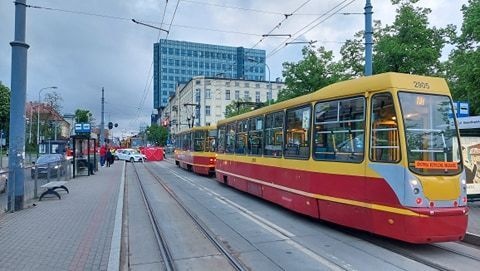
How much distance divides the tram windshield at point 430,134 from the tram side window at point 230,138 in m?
10.3

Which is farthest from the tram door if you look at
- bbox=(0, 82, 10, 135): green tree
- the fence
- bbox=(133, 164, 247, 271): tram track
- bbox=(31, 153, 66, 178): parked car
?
bbox=(0, 82, 10, 135): green tree

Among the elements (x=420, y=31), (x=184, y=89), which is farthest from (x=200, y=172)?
(x=184, y=89)

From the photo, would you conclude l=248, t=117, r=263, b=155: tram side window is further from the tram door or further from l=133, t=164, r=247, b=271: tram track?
the tram door

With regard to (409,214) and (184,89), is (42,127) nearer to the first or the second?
(184,89)

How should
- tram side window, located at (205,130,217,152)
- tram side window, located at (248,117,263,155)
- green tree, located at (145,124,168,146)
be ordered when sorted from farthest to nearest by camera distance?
green tree, located at (145,124,168,146), tram side window, located at (205,130,217,152), tram side window, located at (248,117,263,155)

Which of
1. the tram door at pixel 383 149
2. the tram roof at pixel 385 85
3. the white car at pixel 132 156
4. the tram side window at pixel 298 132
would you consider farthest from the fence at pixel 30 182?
the white car at pixel 132 156

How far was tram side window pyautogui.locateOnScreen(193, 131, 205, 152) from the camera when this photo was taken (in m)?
26.8

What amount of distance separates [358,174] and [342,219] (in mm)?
1072

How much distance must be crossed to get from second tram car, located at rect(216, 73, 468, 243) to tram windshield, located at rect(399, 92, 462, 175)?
2cm

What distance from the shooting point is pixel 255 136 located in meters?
15.1

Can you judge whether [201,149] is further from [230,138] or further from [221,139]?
[230,138]

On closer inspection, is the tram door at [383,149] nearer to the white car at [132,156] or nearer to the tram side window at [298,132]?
the tram side window at [298,132]

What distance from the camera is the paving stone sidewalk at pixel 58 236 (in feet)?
23.3

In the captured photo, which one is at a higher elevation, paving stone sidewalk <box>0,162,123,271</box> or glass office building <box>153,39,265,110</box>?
glass office building <box>153,39,265,110</box>
